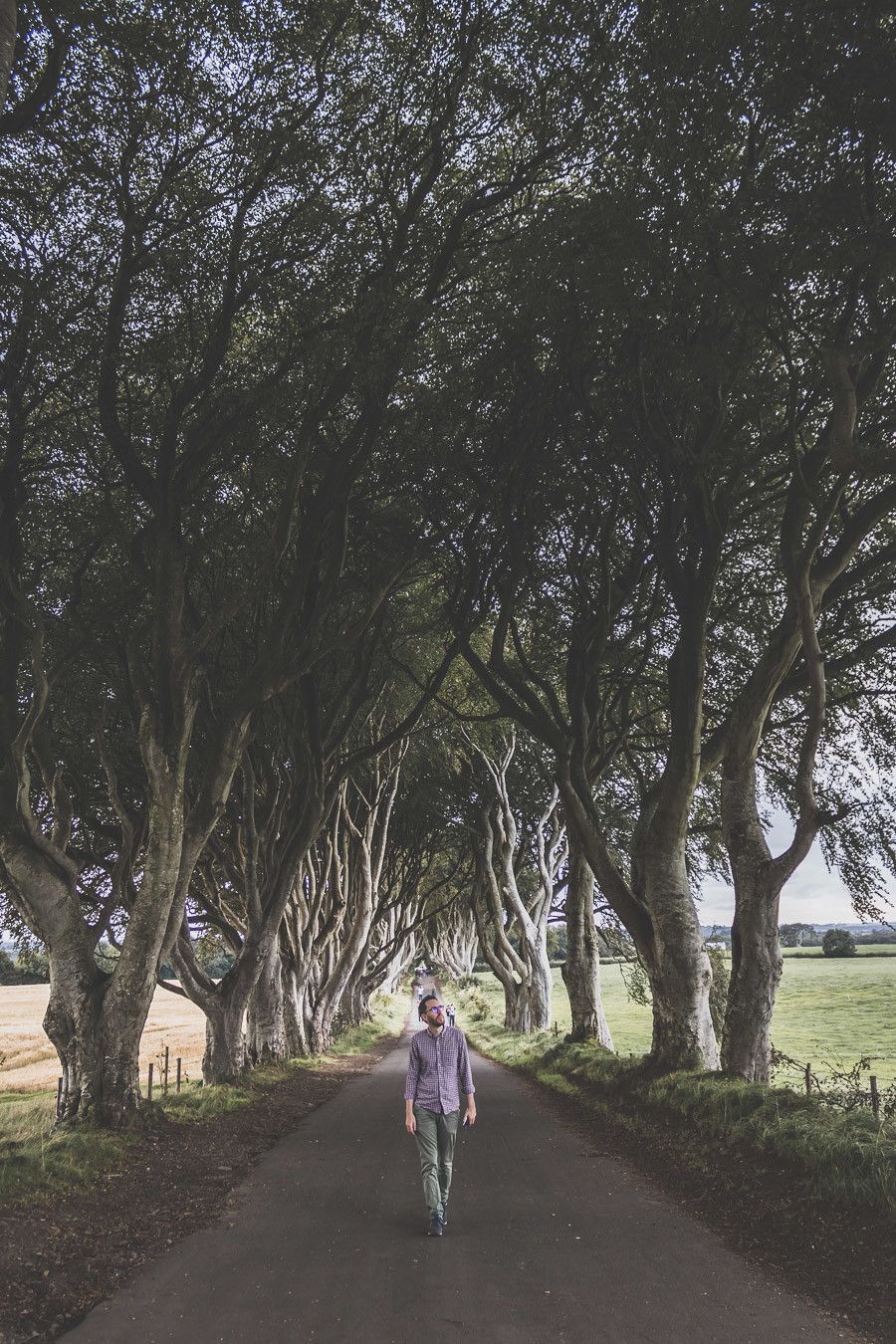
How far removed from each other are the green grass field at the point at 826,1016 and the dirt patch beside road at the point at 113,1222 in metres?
12.6

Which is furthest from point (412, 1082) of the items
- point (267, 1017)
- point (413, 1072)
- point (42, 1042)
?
point (42, 1042)

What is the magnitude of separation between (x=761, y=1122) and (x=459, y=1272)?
4.21 m

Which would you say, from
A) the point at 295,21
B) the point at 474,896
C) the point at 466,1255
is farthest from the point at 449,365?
the point at 474,896

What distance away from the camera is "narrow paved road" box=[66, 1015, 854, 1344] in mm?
4906

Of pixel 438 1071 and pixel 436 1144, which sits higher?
pixel 438 1071

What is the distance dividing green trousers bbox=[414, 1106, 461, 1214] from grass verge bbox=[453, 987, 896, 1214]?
2.79 meters

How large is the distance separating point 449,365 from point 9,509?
5.49 meters

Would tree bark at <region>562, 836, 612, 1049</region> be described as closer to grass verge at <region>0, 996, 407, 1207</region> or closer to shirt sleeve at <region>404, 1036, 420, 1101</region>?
grass verge at <region>0, 996, 407, 1207</region>

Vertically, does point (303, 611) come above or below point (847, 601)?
above

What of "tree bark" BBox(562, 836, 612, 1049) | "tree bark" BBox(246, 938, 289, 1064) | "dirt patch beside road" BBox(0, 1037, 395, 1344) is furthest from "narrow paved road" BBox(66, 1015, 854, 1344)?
"tree bark" BBox(246, 938, 289, 1064)

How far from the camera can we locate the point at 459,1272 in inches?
230

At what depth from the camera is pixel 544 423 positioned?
40.8 feet

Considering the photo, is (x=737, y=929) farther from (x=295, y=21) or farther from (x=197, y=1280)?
(x=295, y=21)

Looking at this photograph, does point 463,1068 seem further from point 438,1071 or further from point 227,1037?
point 227,1037
